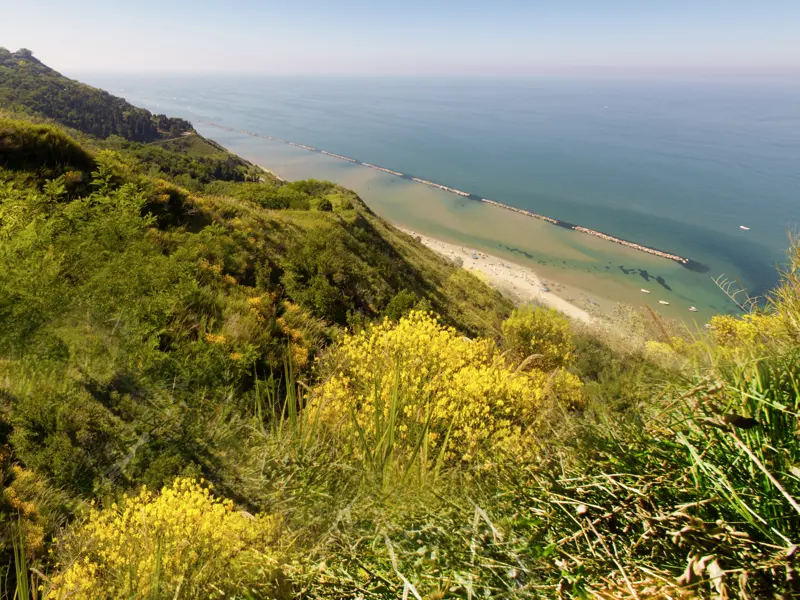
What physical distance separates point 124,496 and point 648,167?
13910 cm

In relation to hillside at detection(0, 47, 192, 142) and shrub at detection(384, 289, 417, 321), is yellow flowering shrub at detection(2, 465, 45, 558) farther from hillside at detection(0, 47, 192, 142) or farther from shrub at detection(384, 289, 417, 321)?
hillside at detection(0, 47, 192, 142)

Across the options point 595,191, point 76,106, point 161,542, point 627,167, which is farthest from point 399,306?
point 627,167

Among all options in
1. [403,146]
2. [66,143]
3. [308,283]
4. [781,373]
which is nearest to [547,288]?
[308,283]

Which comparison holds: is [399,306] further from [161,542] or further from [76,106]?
[76,106]

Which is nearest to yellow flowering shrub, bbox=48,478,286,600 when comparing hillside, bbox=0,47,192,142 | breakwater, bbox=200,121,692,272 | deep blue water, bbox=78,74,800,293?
deep blue water, bbox=78,74,800,293

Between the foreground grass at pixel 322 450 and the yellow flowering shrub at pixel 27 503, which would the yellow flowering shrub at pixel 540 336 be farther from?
the yellow flowering shrub at pixel 27 503

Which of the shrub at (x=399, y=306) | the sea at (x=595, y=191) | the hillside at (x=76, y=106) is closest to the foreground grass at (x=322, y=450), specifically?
the shrub at (x=399, y=306)

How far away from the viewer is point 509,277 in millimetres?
51406

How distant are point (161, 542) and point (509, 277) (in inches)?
2016

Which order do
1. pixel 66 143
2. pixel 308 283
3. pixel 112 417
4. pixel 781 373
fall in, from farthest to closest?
pixel 308 283 → pixel 66 143 → pixel 112 417 → pixel 781 373

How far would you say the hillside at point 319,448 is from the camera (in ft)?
4.59

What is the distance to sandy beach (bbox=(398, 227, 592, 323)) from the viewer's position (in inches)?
1716

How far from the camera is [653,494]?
57.4 inches

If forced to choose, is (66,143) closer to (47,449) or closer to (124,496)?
(47,449)
